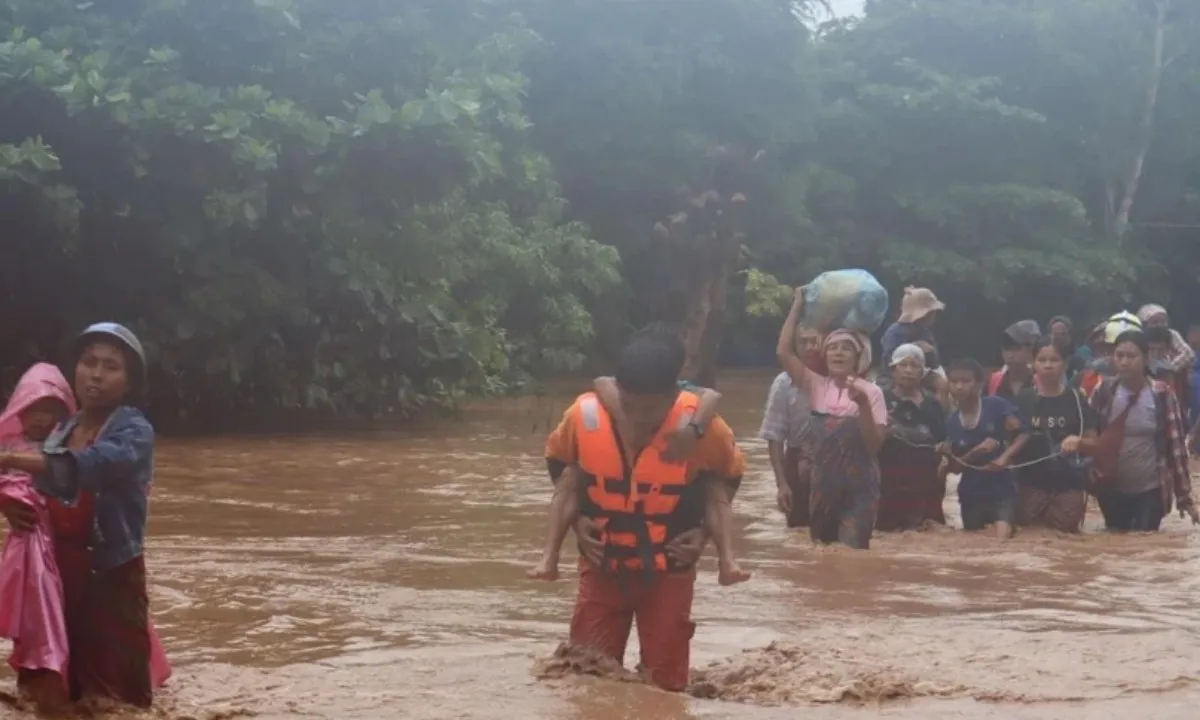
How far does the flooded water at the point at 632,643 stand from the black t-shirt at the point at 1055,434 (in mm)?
Result: 372

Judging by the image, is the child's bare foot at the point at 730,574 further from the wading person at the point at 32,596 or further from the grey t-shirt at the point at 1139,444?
the grey t-shirt at the point at 1139,444

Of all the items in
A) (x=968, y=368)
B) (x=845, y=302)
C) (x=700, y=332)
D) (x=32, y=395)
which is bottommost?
(x=32, y=395)

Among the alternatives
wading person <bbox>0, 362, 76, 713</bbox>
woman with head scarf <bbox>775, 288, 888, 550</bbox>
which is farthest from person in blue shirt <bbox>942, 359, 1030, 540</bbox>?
wading person <bbox>0, 362, 76, 713</bbox>

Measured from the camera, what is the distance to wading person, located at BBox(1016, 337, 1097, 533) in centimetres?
1072

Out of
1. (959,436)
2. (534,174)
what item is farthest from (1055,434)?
(534,174)

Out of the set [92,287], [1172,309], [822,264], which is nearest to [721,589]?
[92,287]

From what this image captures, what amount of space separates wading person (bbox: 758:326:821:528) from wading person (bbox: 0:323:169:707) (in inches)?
201

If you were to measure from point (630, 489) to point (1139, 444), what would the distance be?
19.3 feet

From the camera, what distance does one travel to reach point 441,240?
19500mm

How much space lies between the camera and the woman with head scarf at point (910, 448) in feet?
Answer: 34.5

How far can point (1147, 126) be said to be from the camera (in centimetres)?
4238

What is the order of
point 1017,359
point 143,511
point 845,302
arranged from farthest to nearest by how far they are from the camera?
point 1017,359, point 845,302, point 143,511

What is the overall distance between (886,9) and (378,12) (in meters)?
26.8

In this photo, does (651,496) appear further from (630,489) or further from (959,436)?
(959,436)
